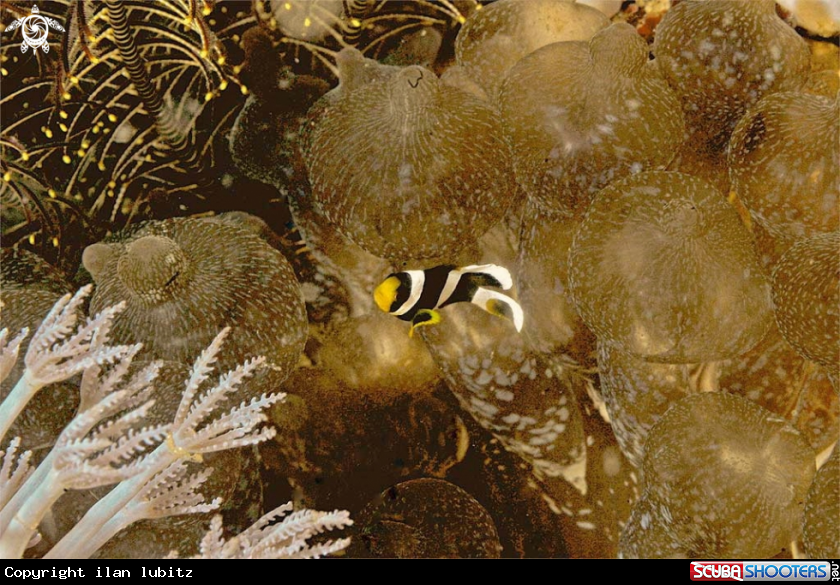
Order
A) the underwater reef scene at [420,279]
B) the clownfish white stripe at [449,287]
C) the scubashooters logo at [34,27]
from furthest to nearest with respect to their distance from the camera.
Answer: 1. the scubashooters logo at [34,27]
2. the clownfish white stripe at [449,287]
3. the underwater reef scene at [420,279]

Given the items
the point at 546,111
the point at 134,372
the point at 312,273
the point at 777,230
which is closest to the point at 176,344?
the point at 134,372

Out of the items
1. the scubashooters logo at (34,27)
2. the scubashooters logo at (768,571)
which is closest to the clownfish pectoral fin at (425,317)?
the scubashooters logo at (768,571)

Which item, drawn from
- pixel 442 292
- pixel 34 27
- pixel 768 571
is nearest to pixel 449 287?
pixel 442 292

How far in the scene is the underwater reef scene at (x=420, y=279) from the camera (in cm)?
65

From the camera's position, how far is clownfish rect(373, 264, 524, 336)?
0.76 meters

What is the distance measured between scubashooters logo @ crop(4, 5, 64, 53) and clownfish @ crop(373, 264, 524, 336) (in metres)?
0.62

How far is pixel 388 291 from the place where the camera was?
2.51ft

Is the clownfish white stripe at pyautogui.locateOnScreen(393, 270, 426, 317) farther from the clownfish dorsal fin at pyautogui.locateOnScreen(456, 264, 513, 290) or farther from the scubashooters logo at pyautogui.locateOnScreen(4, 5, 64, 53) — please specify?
the scubashooters logo at pyautogui.locateOnScreen(4, 5, 64, 53)

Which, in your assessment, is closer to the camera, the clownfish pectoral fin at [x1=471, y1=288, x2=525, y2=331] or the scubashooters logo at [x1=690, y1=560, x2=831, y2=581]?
the scubashooters logo at [x1=690, y1=560, x2=831, y2=581]

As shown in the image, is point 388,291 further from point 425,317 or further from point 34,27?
point 34,27

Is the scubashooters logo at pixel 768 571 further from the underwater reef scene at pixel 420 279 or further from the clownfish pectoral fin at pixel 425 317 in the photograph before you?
the clownfish pectoral fin at pixel 425 317

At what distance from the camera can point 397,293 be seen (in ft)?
2.52

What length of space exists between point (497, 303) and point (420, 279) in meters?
0.10

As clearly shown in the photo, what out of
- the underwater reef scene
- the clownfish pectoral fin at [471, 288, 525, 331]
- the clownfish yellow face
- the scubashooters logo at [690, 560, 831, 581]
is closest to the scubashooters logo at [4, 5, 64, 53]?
the underwater reef scene
